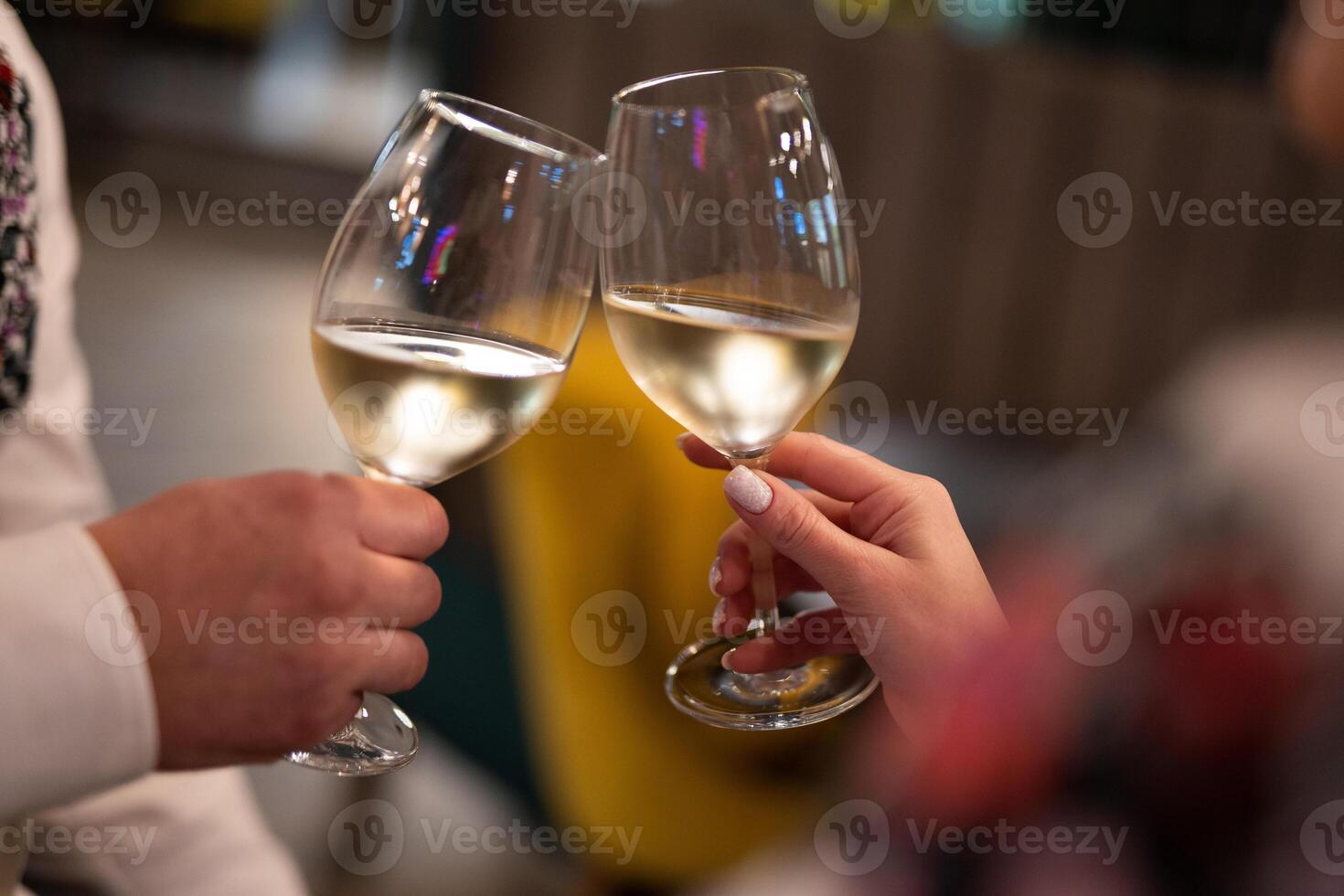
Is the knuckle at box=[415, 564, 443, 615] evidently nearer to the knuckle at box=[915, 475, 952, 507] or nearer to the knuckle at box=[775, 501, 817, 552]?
the knuckle at box=[775, 501, 817, 552]

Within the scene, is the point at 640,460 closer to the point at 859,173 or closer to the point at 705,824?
the point at 705,824

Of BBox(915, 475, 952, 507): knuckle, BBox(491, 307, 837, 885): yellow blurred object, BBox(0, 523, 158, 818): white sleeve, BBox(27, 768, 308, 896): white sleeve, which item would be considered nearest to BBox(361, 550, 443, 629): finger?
BBox(0, 523, 158, 818): white sleeve

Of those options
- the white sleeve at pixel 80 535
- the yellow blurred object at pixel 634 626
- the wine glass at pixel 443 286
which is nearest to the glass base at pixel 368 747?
the wine glass at pixel 443 286

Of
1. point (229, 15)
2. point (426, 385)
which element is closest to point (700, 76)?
point (426, 385)

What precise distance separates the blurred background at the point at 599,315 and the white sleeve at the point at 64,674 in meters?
0.32

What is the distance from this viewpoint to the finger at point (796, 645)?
0.76 metres

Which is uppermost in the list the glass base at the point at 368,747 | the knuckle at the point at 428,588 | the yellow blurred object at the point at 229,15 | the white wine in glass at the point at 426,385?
the yellow blurred object at the point at 229,15

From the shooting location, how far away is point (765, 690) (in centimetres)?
73

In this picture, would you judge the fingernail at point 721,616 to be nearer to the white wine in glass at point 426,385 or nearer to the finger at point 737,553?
the finger at point 737,553

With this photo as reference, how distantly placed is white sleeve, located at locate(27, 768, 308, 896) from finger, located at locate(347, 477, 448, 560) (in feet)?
1.61

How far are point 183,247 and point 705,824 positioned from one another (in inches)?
116

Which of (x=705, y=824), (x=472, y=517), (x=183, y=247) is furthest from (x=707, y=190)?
(x=183, y=247)

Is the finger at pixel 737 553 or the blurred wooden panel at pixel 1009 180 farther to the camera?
the blurred wooden panel at pixel 1009 180

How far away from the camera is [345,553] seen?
0.53 metres
